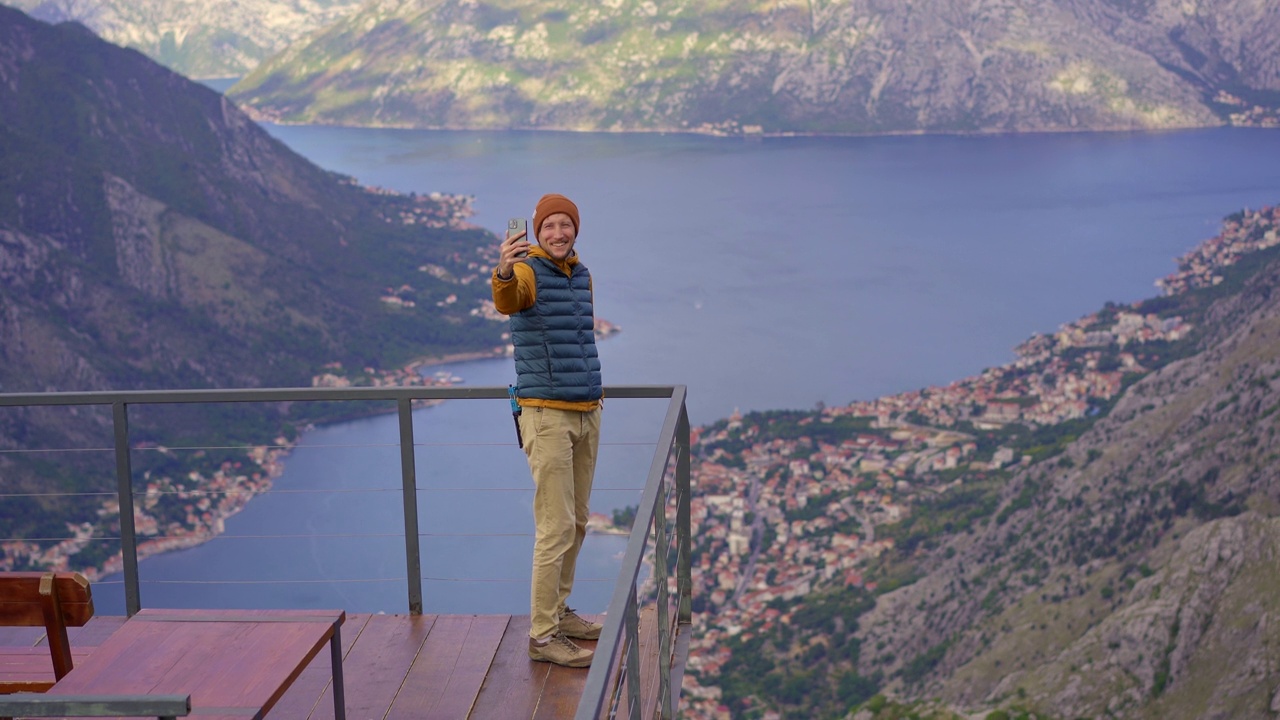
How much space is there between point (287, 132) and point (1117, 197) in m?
70.9

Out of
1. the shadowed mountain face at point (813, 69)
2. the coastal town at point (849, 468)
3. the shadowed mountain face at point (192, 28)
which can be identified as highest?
the shadowed mountain face at point (192, 28)

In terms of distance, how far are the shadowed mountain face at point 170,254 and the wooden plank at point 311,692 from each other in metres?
34.6

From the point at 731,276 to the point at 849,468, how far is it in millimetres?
26347

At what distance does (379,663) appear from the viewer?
154 inches

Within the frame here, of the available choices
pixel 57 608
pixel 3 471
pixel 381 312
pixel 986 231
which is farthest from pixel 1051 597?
pixel 986 231

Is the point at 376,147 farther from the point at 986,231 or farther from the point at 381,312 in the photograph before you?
the point at 986,231

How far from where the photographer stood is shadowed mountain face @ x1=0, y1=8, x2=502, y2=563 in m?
48.9

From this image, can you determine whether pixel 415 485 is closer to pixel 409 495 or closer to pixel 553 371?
pixel 409 495

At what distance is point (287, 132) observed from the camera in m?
117

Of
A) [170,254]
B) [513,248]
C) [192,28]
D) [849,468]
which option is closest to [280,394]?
[513,248]

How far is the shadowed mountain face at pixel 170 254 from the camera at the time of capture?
4894 cm

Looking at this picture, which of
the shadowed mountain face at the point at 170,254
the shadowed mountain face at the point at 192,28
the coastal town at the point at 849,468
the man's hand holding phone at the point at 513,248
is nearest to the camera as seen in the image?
the man's hand holding phone at the point at 513,248

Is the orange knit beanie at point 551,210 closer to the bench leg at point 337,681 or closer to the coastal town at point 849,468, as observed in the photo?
the bench leg at point 337,681

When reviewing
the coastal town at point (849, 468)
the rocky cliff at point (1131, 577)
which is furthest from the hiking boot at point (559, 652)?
the coastal town at point (849, 468)
